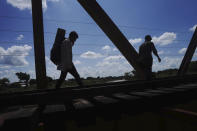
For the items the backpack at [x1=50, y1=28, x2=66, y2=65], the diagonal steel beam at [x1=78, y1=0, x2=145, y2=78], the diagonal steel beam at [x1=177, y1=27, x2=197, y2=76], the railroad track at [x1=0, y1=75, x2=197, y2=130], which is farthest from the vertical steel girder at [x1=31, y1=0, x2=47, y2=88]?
the diagonal steel beam at [x1=177, y1=27, x2=197, y2=76]

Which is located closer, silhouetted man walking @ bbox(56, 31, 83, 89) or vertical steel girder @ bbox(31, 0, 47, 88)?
vertical steel girder @ bbox(31, 0, 47, 88)

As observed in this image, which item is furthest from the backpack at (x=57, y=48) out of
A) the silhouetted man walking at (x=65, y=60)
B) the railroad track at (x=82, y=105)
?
the railroad track at (x=82, y=105)

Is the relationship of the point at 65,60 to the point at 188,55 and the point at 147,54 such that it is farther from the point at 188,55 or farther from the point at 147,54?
the point at 188,55

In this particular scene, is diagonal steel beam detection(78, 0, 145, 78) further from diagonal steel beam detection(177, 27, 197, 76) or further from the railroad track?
diagonal steel beam detection(177, 27, 197, 76)

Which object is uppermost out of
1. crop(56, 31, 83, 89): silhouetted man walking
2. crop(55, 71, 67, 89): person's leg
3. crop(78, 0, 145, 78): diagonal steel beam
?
crop(78, 0, 145, 78): diagonal steel beam

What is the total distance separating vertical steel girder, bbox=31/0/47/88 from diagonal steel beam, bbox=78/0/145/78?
3.94 feet

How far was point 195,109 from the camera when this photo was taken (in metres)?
2.00

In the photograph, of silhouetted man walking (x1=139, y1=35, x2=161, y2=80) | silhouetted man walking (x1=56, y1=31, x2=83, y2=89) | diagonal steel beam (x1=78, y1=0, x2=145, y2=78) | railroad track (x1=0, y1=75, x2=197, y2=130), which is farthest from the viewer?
silhouetted man walking (x1=139, y1=35, x2=161, y2=80)

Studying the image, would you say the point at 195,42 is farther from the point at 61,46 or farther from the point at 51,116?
the point at 51,116

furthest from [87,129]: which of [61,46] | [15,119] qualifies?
[61,46]

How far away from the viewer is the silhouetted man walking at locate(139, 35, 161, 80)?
14.4 ft

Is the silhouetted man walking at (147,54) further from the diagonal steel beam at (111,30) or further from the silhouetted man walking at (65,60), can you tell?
the silhouetted man walking at (65,60)

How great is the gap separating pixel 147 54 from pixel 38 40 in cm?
302

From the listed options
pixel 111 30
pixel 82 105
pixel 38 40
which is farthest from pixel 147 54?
pixel 82 105
